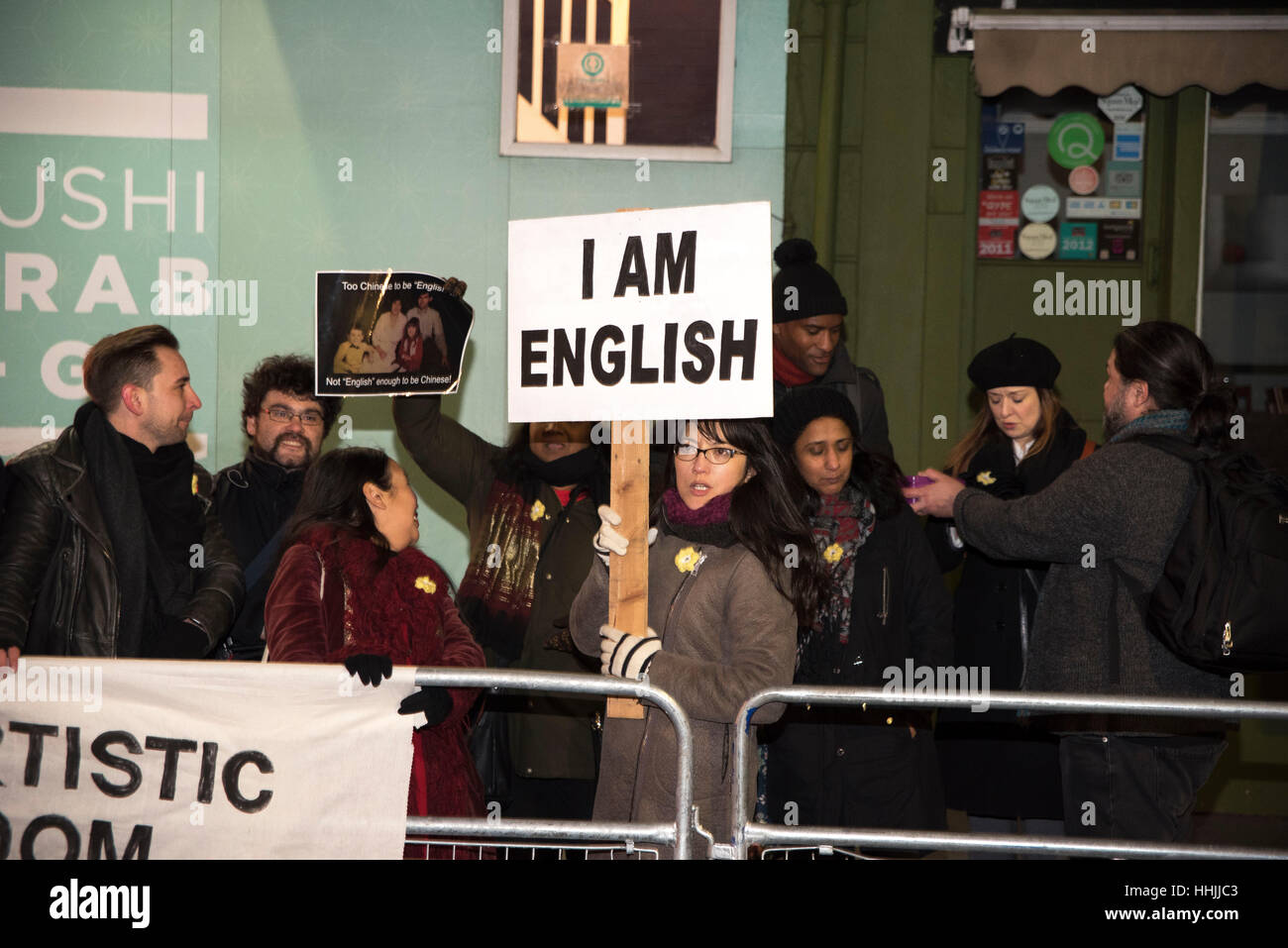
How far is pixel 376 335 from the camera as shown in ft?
14.8

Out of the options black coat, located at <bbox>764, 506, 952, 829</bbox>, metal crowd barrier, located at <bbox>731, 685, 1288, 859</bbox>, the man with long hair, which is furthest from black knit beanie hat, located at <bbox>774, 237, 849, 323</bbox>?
metal crowd barrier, located at <bbox>731, 685, 1288, 859</bbox>

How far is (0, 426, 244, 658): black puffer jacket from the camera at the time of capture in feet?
13.1

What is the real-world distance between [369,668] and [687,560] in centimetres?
102

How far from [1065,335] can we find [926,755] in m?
3.68

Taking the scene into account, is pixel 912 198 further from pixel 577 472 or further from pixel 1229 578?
pixel 1229 578

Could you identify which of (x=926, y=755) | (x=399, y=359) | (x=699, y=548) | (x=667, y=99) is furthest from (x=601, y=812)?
(x=667, y=99)

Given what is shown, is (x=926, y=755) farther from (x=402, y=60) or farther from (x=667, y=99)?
(x=402, y=60)

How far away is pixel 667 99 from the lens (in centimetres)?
710

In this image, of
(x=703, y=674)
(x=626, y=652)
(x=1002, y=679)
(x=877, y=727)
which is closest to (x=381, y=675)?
(x=626, y=652)

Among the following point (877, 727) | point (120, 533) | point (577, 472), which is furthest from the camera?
point (577, 472)

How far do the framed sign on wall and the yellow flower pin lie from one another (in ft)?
12.7

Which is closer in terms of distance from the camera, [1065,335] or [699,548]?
[699,548]

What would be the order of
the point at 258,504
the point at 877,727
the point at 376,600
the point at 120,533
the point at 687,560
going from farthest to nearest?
the point at 258,504 < the point at 877,727 < the point at 120,533 < the point at 376,600 < the point at 687,560
